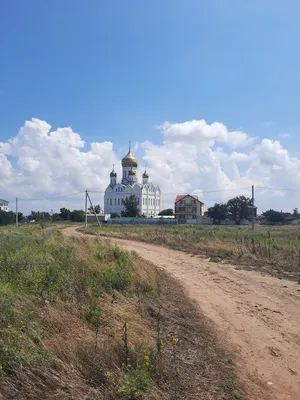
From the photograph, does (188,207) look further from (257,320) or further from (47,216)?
(257,320)

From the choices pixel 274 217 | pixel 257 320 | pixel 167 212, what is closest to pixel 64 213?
pixel 167 212

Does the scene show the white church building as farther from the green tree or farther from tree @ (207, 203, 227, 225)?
tree @ (207, 203, 227, 225)

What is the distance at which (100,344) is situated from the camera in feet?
16.1

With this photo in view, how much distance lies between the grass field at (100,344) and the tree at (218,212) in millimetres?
98384

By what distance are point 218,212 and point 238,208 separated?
17.9 ft

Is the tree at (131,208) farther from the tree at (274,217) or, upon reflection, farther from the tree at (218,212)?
the tree at (274,217)

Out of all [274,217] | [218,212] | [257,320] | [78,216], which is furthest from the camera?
[274,217]

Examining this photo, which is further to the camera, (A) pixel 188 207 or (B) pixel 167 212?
(B) pixel 167 212

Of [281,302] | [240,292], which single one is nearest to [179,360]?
[281,302]

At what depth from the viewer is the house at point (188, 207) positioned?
113312mm

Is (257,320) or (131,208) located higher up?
(131,208)

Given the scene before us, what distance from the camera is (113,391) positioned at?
161 inches

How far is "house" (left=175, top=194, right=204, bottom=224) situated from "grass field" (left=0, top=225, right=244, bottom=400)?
4144 inches

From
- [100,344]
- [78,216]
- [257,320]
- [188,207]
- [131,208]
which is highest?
[188,207]
